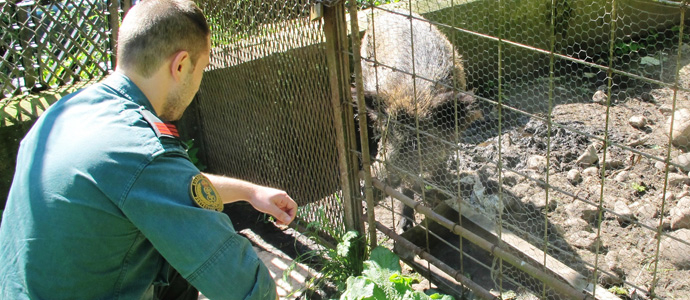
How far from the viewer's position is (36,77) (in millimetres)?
4875

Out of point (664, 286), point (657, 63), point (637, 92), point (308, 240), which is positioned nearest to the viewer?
point (664, 286)

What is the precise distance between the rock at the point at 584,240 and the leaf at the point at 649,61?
9.98ft

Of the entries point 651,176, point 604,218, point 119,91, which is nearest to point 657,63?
point 651,176

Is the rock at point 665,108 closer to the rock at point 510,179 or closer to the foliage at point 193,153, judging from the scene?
the rock at point 510,179

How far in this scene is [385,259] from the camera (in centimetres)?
319

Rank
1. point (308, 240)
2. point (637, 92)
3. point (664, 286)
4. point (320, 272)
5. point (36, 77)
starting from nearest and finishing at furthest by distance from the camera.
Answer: point (664, 286) → point (320, 272) → point (308, 240) → point (36, 77) → point (637, 92)

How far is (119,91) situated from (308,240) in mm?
2417

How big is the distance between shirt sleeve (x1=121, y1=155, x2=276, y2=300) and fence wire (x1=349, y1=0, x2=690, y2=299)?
122 centimetres

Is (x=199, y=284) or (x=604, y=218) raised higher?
(x=199, y=284)

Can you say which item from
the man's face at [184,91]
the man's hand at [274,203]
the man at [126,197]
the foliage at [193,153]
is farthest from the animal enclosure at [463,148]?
the man at [126,197]

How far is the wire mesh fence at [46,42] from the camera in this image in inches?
185

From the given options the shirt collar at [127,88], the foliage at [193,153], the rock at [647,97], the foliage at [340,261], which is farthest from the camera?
the rock at [647,97]

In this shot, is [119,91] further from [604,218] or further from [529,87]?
[529,87]

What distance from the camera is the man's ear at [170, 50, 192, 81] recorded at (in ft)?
6.31
